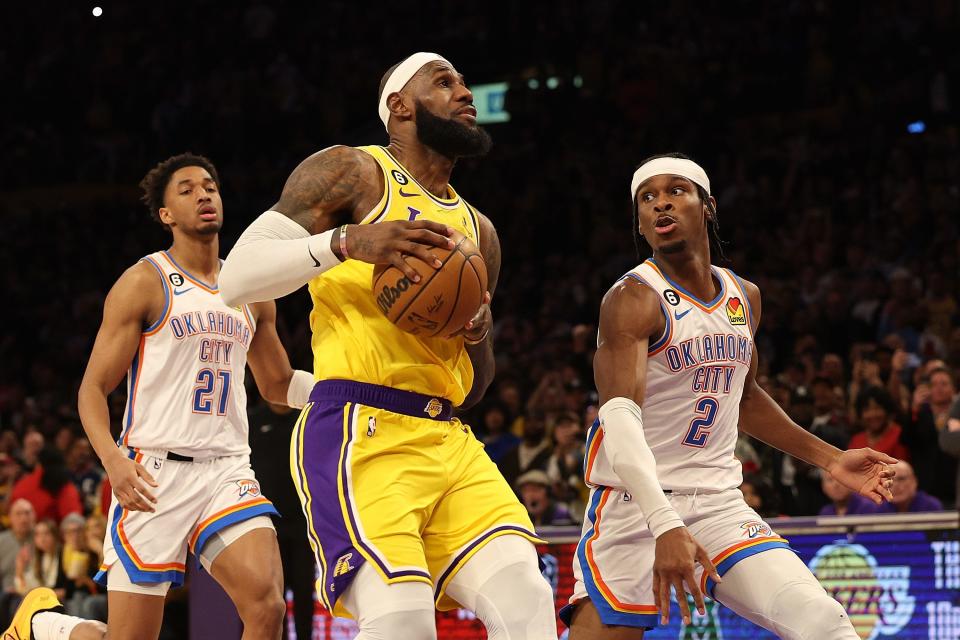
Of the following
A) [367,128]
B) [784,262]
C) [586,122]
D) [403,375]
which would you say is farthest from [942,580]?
[367,128]

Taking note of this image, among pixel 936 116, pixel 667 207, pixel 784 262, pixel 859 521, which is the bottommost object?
pixel 859 521

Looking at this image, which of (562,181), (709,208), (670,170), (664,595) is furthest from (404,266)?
Result: (562,181)

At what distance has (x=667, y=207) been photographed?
16.0 ft

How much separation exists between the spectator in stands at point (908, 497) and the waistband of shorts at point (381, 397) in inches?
165

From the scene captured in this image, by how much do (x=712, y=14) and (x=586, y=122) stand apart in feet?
6.45

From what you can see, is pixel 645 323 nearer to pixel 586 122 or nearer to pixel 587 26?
pixel 586 122

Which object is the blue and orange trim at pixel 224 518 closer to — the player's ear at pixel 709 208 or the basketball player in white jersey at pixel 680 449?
the basketball player in white jersey at pixel 680 449

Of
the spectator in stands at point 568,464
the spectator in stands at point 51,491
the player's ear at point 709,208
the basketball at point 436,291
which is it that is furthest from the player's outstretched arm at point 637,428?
the spectator in stands at point 51,491

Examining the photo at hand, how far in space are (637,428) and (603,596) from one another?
63cm

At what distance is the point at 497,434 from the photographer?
1022cm

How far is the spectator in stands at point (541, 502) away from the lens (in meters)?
8.88

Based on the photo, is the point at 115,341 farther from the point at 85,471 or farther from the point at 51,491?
the point at 85,471

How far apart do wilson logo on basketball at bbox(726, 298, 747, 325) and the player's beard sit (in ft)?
3.81

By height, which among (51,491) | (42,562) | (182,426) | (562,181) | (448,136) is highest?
(562,181)
